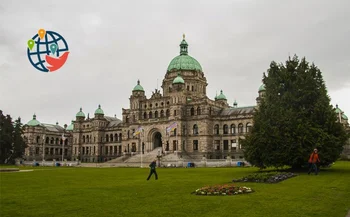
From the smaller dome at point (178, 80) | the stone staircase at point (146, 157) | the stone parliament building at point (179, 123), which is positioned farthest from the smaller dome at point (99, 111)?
the smaller dome at point (178, 80)

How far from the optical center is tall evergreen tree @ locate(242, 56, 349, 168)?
37219 millimetres

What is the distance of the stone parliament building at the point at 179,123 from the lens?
87500 mm

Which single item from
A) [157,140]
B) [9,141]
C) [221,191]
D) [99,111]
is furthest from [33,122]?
[221,191]

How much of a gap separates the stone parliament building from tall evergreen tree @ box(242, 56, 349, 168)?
35.7 meters

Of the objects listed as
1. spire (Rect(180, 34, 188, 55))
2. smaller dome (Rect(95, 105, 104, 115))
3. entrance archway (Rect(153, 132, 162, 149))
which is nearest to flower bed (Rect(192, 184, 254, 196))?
entrance archway (Rect(153, 132, 162, 149))

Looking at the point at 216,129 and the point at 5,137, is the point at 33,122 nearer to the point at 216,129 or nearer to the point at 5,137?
the point at 5,137

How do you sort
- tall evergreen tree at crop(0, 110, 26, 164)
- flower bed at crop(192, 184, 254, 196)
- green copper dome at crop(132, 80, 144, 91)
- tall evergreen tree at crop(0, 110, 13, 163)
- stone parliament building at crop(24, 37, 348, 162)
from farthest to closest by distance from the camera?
green copper dome at crop(132, 80, 144, 91) → stone parliament building at crop(24, 37, 348, 162) → tall evergreen tree at crop(0, 110, 26, 164) → tall evergreen tree at crop(0, 110, 13, 163) → flower bed at crop(192, 184, 254, 196)

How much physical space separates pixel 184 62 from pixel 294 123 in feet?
212

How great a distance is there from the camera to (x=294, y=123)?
3822 cm

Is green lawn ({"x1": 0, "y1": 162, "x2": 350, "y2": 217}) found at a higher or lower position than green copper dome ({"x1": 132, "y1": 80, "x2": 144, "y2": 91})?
lower

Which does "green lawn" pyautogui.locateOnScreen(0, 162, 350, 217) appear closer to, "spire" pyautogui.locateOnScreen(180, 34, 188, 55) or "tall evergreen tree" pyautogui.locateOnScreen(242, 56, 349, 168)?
"tall evergreen tree" pyautogui.locateOnScreen(242, 56, 349, 168)

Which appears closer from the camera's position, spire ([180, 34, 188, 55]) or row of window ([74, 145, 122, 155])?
spire ([180, 34, 188, 55])

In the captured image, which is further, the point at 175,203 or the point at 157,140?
the point at 157,140

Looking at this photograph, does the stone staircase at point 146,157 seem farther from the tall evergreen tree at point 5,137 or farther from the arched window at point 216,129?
the tall evergreen tree at point 5,137
